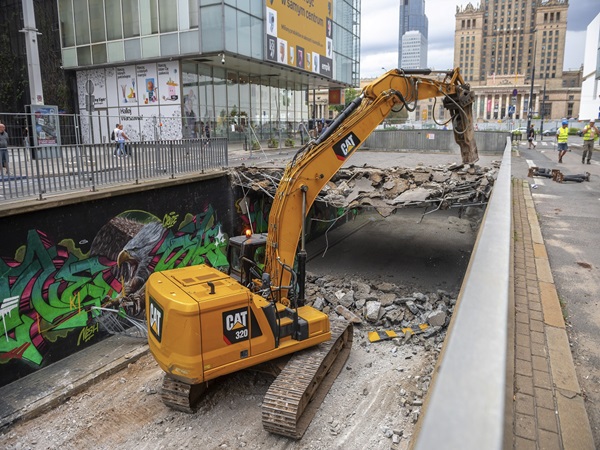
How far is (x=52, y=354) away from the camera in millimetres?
9500

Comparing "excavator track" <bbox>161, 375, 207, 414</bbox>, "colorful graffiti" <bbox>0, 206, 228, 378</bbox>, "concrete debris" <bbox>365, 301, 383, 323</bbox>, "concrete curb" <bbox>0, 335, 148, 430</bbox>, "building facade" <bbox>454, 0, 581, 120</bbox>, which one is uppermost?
"building facade" <bbox>454, 0, 581, 120</bbox>

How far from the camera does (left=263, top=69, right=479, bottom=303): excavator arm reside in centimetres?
844

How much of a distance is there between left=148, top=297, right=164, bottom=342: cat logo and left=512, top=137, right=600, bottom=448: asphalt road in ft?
16.6

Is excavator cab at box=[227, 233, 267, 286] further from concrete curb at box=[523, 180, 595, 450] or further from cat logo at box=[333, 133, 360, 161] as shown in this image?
concrete curb at box=[523, 180, 595, 450]

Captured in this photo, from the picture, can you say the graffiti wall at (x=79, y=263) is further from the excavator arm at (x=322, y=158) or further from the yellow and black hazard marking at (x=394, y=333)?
the yellow and black hazard marking at (x=394, y=333)

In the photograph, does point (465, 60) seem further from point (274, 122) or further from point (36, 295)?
point (36, 295)

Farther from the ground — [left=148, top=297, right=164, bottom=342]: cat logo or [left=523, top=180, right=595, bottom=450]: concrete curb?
[left=523, top=180, right=595, bottom=450]: concrete curb

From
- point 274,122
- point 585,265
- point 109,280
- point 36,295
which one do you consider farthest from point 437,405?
point 274,122

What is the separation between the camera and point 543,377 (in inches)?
172

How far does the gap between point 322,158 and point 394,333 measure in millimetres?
4283

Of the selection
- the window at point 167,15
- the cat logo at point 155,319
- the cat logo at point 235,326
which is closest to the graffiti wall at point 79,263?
the cat logo at point 155,319

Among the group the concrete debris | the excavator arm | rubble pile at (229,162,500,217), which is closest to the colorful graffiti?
rubble pile at (229,162,500,217)

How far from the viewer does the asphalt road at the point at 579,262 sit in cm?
469

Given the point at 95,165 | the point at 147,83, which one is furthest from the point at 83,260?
the point at 147,83
